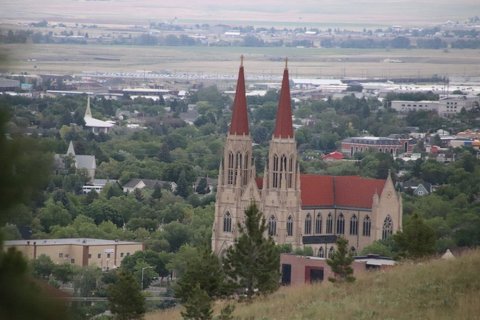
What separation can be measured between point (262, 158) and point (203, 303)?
63.0 meters

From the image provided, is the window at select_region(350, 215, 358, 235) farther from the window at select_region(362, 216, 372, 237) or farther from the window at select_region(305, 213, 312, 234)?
the window at select_region(305, 213, 312, 234)

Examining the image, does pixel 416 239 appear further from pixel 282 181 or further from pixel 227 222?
pixel 227 222

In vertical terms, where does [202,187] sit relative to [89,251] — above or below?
below

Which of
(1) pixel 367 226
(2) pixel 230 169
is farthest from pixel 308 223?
(2) pixel 230 169

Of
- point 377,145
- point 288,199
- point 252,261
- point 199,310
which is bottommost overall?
point 377,145

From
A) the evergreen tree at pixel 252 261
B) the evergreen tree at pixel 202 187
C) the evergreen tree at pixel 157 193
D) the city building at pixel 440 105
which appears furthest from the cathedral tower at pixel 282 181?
the city building at pixel 440 105

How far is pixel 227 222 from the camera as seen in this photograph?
1998 inches

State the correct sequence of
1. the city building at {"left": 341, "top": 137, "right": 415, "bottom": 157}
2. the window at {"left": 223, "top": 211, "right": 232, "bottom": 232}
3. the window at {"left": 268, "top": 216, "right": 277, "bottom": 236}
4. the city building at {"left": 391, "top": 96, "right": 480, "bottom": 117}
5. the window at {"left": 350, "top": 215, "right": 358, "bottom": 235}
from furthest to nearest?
the city building at {"left": 391, "top": 96, "right": 480, "bottom": 117}, the city building at {"left": 341, "top": 137, "right": 415, "bottom": 157}, the window at {"left": 350, "top": 215, "right": 358, "bottom": 235}, the window at {"left": 223, "top": 211, "right": 232, "bottom": 232}, the window at {"left": 268, "top": 216, "right": 277, "bottom": 236}

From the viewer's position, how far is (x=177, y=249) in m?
56.9

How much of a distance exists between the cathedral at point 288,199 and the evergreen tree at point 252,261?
2196 cm

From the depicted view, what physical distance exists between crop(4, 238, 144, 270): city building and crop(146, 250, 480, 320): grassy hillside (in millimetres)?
28109

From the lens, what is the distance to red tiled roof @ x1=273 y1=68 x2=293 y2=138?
4981cm

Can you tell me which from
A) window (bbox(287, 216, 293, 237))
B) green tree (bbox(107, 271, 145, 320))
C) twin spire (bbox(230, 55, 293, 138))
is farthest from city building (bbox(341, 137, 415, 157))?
green tree (bbox(107, 271, 145, 320))

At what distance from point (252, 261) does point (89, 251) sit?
25257mm
